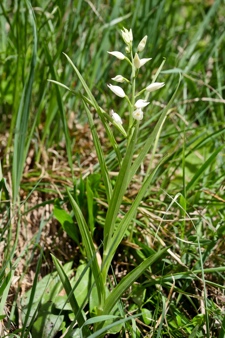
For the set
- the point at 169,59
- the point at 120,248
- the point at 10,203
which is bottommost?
the point at 120,248

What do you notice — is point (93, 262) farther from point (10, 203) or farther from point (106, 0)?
point (106, 0)

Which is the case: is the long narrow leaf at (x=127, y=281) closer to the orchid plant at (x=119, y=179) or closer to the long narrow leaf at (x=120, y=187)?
the orchid plant at (x=119, y=179)

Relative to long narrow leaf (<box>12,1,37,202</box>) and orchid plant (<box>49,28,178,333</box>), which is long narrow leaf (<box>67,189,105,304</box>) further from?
long narrow leaf (<box>12,1,37,202</box>)

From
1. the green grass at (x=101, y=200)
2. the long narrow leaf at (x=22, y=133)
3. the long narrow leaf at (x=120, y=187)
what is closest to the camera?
the long narrow leaf at (x=120, y=187)

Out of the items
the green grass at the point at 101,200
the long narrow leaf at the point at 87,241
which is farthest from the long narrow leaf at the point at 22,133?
the long narrow leaf at the point at 87,241

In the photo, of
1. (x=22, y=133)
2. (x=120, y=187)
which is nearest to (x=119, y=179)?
(x=120, y=187)

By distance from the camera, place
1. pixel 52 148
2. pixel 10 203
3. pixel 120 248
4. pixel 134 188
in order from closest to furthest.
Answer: pixel 10 203 → pixel 120 248 → pixel 134 188 → pixel 52 148

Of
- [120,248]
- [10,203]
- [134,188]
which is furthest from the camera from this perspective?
[134,188]

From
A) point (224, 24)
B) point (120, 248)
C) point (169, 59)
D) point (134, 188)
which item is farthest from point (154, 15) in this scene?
point (120, 248)
